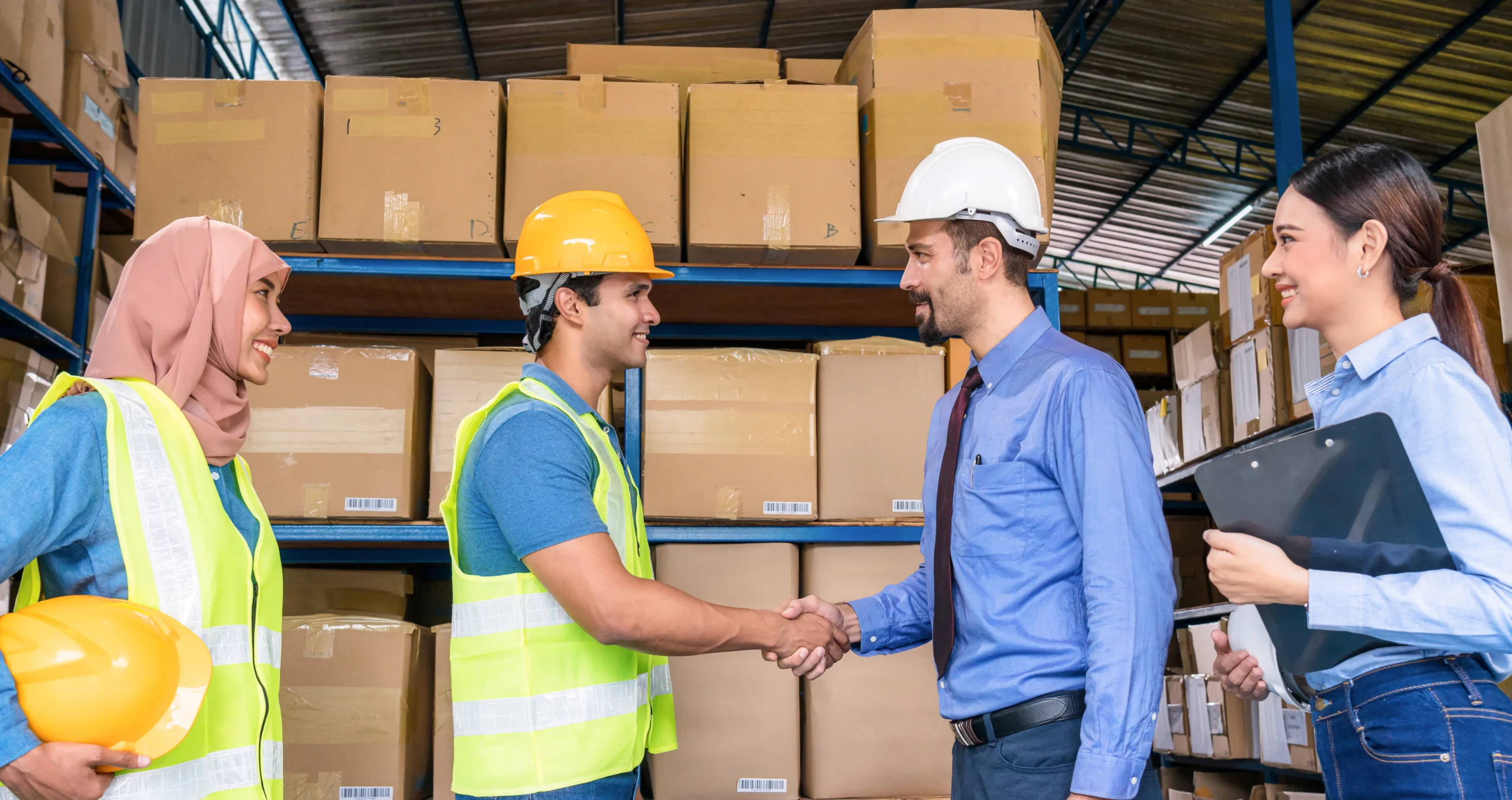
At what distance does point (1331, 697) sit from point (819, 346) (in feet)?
7.23

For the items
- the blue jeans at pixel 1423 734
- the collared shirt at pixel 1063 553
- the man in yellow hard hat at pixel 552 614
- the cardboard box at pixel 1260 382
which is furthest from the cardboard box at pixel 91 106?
the cardboard box at pixel 1260 382

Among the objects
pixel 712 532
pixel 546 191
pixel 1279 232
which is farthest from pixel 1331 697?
pixel 546 191

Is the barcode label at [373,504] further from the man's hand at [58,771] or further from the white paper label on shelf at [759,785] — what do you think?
the man's hand at [58,771]

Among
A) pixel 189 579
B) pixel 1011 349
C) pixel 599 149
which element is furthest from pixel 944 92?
pixel 189 579

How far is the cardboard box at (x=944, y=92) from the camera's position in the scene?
12.7 feet

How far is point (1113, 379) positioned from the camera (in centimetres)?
228

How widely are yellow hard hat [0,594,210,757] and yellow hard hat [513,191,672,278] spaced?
1.46 metres

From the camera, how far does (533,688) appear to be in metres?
2.51

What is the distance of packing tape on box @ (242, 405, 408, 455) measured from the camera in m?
3.84

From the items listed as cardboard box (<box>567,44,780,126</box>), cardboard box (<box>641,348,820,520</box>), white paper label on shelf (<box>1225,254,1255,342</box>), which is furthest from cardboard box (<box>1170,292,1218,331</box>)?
cardboard box (<box>641,348,820,520</box>)

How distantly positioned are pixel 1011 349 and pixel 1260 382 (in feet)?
11.4

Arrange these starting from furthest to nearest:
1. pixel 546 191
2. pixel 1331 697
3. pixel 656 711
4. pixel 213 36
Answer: pixel 213 36, pixel 546 191, pixel 656 711, pixel 1331 697

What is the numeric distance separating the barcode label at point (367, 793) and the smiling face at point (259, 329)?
1.63 meters

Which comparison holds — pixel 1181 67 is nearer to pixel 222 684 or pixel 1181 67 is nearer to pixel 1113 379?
pixel 1113 379
